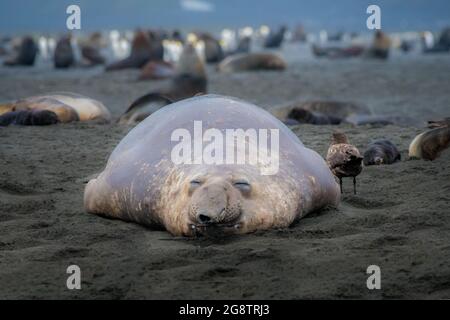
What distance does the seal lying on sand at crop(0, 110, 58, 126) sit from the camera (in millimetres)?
9062

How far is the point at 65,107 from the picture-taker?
9711 millimetres

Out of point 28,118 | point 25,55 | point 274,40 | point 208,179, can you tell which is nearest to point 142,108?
point 28,118

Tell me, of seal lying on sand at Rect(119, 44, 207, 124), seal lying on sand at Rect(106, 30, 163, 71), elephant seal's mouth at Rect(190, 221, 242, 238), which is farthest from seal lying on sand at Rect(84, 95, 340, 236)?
seal lying on sand at Rect(106, 30, 163, 71)

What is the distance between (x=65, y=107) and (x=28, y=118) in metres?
0.71

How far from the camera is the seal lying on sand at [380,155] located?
259 inches

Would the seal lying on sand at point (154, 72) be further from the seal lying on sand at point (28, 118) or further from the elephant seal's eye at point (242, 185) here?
the elephant seal's eye at point (242, 185)

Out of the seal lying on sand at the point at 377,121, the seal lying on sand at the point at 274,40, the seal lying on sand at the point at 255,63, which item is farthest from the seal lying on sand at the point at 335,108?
the seal lying on sand at the point at 274,40

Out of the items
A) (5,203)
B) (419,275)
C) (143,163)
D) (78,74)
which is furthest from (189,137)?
(78,74)

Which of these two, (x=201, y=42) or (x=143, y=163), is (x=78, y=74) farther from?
(x=143, y=163)

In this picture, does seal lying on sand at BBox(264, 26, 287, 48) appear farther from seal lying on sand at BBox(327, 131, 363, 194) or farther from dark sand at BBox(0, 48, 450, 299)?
seal lying on sand at BBox(327, 131, 363, 194)

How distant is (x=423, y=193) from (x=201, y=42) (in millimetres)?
24373

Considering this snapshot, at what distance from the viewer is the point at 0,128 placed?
342 inches
